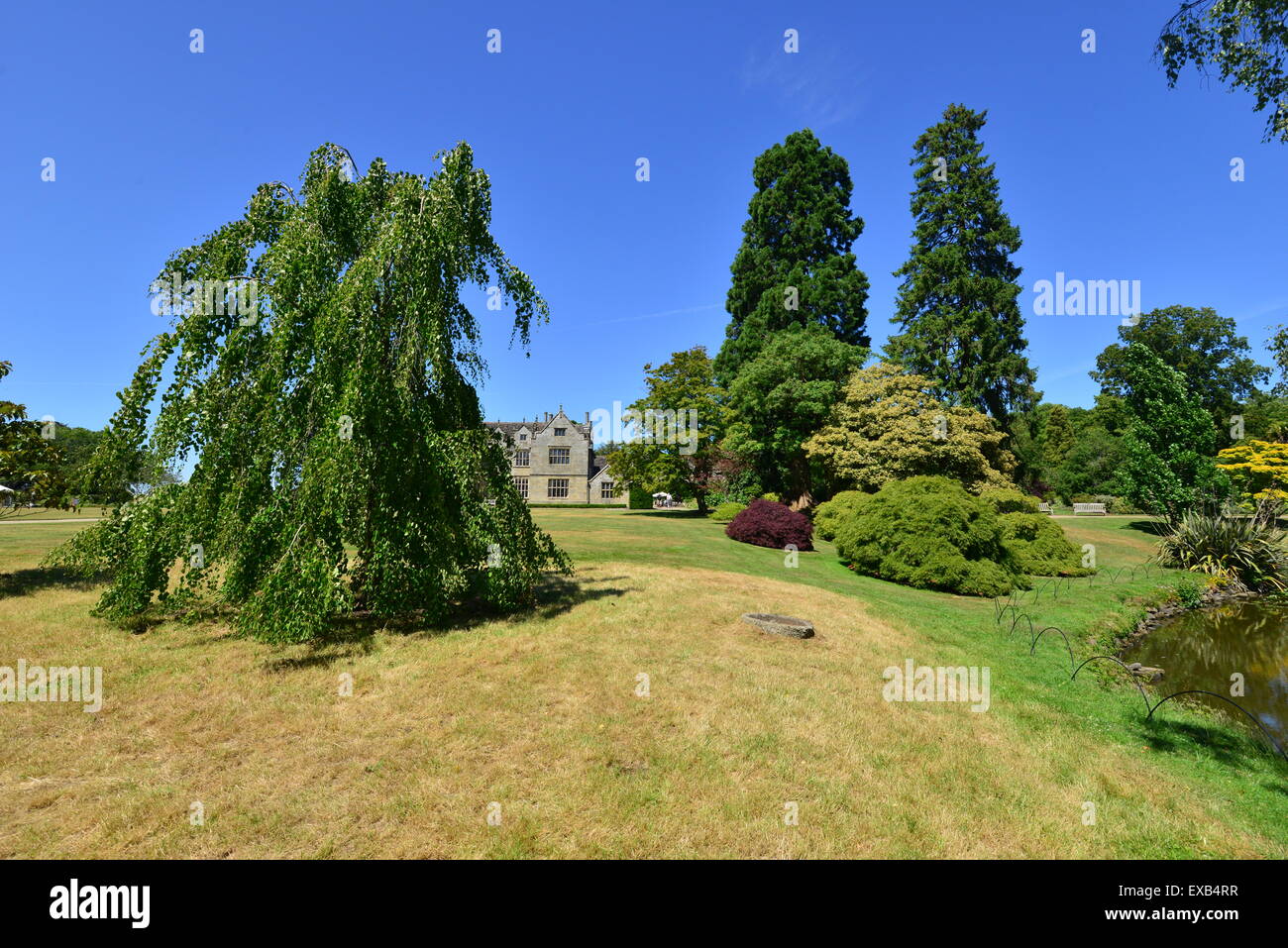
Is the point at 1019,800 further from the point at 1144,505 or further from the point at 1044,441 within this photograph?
the point at 1044,441

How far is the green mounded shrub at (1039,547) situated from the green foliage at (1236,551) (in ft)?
9.44

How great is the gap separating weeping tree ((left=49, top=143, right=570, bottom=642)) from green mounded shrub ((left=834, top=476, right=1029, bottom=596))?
12.2 meters

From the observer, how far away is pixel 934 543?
598 inches

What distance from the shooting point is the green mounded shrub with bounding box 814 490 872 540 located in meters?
21.7

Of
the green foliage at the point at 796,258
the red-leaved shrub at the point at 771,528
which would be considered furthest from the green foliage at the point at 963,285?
the red-leaved shrub at the point at 771,528

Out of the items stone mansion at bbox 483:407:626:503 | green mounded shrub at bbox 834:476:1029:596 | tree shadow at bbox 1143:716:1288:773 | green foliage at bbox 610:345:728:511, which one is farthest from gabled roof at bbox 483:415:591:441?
tree shadow at bbox 1143:716:1288:773

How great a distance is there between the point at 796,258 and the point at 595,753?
1317 inches

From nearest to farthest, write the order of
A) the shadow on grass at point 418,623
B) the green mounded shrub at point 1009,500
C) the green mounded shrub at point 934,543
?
the shadow on grass at point 418,623 → the green mounded shrub at point 934,543 → the green mounded shrub at point 1009,500

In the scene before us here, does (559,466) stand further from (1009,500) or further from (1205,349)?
(1205,349)

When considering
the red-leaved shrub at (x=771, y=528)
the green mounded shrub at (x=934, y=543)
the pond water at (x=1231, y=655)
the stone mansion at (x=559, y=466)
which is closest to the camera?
the pond water at (x=1231, y=655)

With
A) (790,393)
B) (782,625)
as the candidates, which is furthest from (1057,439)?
(782,625)

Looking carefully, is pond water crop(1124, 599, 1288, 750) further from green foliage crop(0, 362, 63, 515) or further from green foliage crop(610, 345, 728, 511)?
green foliage crop(610, 345, 728, 511)

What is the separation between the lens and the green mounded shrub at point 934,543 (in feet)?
48.3

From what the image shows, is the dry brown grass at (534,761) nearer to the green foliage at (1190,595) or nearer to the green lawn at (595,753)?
the green lawn at (595,753)
